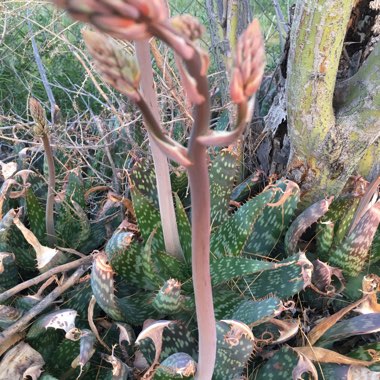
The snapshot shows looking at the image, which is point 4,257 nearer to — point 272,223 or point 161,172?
point 161,172

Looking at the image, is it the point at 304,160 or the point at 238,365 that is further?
the point at 304,160

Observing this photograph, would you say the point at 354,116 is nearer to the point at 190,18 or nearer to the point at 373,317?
the point at 373,317

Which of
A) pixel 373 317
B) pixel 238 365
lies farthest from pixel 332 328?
pixel 238 365

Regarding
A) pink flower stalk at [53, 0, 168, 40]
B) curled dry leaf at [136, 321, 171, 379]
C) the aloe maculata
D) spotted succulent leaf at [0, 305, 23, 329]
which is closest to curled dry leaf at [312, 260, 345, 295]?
the aloe maculata

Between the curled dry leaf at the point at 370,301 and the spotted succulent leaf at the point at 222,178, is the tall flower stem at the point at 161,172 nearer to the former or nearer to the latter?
the spotted succulent leaf at the point at 222,178

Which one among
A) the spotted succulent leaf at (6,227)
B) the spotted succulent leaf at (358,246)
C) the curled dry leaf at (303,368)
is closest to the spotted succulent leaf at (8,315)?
the spotted succulent leaf at (6,227)

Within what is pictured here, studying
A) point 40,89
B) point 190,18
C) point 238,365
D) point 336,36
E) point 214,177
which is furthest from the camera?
point 40,89

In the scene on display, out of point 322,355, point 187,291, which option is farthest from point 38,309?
point 322,355
